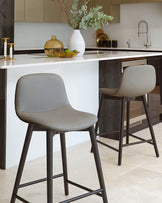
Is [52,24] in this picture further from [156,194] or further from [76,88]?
[156,194]

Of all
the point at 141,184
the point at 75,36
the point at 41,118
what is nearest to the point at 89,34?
the point at 75,36

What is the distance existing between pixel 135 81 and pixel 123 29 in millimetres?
3944

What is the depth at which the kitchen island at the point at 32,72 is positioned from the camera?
10.9 feet

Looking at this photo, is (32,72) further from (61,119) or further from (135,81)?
(61,119)

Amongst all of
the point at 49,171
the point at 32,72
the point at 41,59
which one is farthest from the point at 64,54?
the point at 49,171

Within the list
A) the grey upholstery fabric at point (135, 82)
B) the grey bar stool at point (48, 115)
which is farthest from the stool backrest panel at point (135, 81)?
the grey bar stool at point (48, 115)

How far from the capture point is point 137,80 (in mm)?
3473

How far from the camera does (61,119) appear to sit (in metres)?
2.27

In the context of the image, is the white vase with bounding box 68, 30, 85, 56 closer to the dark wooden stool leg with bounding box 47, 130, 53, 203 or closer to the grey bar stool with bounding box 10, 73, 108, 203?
the grey bar stool with bounding box 10, 73, 108, 203

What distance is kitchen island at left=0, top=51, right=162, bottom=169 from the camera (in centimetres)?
332

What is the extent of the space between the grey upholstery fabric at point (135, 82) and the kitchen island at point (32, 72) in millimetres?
333

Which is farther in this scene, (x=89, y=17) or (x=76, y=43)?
(x=76, y=43)

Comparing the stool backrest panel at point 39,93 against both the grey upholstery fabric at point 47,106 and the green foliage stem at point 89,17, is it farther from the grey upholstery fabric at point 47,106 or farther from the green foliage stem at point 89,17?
the green foliage stem at point 89,17

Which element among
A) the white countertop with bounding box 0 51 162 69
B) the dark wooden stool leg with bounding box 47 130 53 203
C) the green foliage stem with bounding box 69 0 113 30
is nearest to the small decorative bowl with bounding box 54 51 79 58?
the white countertop with bounding box 0 51 162 69
